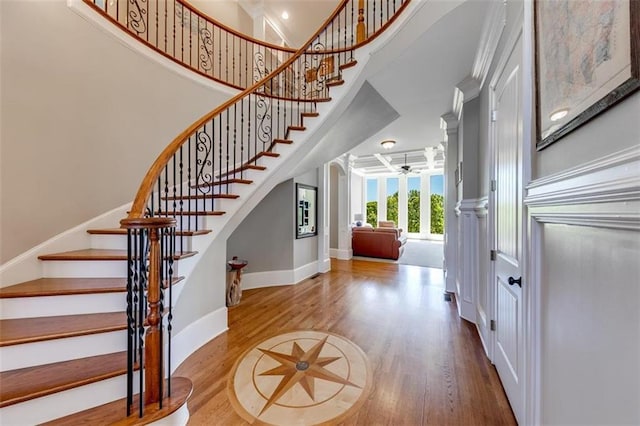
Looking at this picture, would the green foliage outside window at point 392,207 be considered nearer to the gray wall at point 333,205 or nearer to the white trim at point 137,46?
the gray wall at point 333,205

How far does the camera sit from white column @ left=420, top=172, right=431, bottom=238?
10.4 metres

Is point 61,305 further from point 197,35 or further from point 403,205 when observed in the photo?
point 403,205

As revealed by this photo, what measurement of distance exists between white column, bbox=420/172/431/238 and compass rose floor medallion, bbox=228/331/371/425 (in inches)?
358

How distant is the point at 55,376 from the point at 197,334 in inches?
43.8

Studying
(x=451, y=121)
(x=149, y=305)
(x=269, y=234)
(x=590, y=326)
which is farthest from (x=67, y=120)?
(x=451, y=121)

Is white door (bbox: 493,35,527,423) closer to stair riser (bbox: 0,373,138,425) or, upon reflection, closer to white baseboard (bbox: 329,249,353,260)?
stair riser (bbox: 0,373,138,425)

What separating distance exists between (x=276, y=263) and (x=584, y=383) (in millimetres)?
3803

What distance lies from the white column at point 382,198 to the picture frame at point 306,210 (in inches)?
269

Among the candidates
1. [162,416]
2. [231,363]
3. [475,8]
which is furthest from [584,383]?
[475,8]

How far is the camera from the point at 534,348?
1.17 metres

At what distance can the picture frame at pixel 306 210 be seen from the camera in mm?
4449

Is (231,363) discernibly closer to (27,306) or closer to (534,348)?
(27,306)

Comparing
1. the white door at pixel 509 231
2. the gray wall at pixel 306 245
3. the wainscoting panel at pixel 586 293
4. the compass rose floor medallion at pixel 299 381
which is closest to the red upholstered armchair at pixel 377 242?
the gray wall at pixel 306 245

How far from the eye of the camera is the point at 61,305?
1.57 metres
